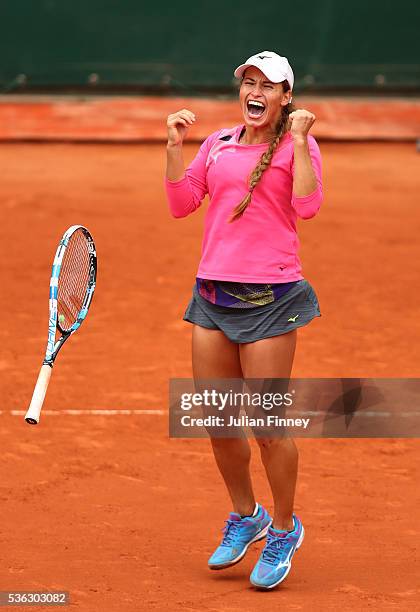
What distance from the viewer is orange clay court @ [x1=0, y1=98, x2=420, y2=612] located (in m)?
5.11

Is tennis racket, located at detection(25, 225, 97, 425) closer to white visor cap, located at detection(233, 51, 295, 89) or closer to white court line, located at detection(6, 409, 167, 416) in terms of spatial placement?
white visor cap, located at detection(233, 51, 295, 89)

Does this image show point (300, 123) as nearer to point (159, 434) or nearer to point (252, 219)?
point (252, 219)

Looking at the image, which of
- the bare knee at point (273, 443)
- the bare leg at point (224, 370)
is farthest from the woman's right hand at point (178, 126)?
the bare knee at point (273, 443)

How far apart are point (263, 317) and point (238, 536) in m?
1.02

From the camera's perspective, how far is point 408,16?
58.2ft

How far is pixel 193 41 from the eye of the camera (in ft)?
57.8

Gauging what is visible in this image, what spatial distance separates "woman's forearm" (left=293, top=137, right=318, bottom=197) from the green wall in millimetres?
13253

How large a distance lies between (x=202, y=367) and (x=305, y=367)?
10.5 ft

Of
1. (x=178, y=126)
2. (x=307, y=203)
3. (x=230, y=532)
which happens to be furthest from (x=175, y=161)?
(x=230, y=532)

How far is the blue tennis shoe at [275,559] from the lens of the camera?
498cm

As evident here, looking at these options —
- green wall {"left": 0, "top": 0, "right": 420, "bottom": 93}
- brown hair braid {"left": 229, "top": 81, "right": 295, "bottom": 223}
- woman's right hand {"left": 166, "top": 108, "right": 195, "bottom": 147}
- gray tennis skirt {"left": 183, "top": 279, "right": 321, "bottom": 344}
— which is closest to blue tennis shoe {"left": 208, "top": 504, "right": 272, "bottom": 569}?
gray tennis skirt {"left": 183, "top": 279, "right": 321, "bottom": 344}

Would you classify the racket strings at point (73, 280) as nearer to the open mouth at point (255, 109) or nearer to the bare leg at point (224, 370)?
the bare leg at point (224, 370)

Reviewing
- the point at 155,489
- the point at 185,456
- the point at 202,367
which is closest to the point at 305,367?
the point at 185,456

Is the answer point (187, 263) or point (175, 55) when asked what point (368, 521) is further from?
point (175, 55)
